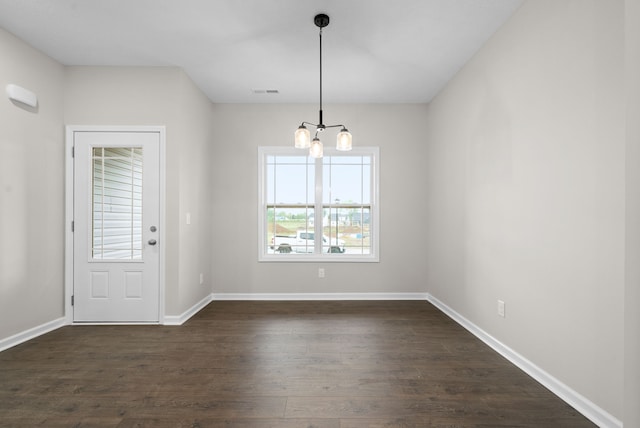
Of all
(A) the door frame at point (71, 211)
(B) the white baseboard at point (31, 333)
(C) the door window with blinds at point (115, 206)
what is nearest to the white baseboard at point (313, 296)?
(A) the door frame at point (71, 211)

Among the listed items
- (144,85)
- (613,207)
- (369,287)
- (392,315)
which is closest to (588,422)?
(613,207)

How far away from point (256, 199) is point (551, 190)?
3.54 metres

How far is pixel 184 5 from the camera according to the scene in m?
2.58

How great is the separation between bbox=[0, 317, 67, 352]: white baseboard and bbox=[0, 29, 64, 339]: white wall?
1.5 inches

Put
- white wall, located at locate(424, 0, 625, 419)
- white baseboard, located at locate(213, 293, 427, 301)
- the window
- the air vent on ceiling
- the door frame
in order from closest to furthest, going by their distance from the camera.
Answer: white wall, located at locate(424, 0, 625, 419), the door frame, the air vent on ceiling, white baseboard, located at locate(213, 293, 427, 301), the window

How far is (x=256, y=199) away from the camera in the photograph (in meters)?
4.71

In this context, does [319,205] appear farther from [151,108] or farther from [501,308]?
[501,308]

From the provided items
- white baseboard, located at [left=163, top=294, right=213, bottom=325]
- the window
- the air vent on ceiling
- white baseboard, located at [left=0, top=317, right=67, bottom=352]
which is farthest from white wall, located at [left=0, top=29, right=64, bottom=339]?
the window

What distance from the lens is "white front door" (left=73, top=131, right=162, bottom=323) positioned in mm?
3588

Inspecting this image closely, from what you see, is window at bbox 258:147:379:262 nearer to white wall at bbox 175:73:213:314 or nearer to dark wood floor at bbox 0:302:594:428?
white wall at bbox 175:73:213:314

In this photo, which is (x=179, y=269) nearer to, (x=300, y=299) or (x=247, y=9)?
(x=300, y=299)

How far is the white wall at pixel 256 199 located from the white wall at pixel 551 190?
1.17m

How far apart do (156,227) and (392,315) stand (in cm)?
295

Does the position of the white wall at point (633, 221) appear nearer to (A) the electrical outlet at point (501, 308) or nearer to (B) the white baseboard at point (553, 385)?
(B) the white baseboard at point (553, 385)
